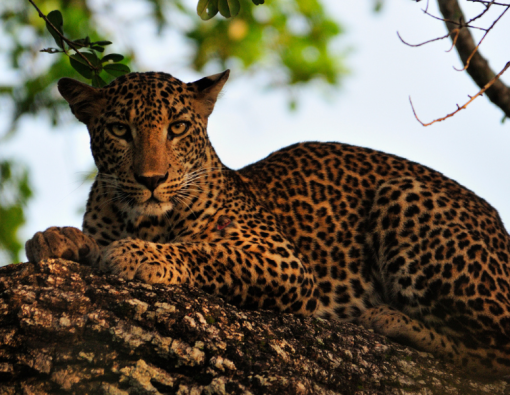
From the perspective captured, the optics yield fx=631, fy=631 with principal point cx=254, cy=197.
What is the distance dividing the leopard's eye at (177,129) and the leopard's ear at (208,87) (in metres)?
0.53

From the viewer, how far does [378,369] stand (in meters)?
5.34

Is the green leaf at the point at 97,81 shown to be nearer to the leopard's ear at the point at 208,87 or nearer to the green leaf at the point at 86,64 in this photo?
the green leaf at the point at 86,64

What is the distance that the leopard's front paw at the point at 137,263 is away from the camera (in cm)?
503

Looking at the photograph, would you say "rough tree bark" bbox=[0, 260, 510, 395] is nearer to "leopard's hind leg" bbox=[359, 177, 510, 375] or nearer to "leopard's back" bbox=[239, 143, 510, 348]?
"leopard's hind leg" bbox=[359, 177, 510, 375]

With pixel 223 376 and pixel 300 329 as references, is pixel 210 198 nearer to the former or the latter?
pixel 300 329

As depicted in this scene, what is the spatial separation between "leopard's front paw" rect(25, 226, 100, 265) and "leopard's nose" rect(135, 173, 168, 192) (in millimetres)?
823

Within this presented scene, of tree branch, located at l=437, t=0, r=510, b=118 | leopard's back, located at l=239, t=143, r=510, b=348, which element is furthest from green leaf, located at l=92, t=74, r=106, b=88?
tree branch, located at l=437, t=0, r=510, b=118

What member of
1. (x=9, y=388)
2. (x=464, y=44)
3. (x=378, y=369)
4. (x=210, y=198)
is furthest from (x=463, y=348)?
(x=9, y=388)

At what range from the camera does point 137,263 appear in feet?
16.9

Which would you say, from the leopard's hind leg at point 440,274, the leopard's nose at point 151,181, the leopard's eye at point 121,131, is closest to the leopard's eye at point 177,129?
the leopard's eye at point 121,131

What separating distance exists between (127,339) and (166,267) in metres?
1.05

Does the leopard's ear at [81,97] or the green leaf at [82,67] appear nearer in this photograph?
the green leaf at [82,67]

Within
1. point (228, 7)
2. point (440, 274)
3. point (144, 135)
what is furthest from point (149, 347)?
point (440, 274)

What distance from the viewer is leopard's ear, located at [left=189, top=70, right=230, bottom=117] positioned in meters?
6.86
